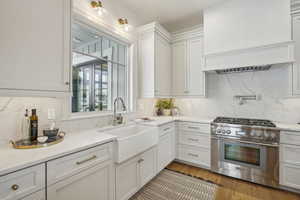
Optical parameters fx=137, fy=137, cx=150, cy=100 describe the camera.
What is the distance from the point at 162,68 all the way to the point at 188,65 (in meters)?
0.58

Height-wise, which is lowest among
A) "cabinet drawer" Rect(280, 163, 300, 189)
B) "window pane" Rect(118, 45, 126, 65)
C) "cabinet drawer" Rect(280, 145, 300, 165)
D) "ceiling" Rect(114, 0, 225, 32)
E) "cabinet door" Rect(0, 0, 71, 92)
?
"cabinet drawer" Rect(280, 163, 300, 189)

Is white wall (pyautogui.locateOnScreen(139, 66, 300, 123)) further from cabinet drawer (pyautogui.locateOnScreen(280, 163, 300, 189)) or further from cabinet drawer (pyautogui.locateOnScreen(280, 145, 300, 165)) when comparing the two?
cabinet drawer (pyautogui.locateOnScreen(280, 163, 300, 189))

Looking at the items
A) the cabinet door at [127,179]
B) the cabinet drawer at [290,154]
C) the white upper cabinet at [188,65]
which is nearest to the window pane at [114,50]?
the white upper cabinet at [188,65]

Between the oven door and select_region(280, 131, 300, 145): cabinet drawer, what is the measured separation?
0.15 meters

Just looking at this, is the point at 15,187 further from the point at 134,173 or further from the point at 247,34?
the point at 247,34

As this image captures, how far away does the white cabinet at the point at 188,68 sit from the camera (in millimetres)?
2777

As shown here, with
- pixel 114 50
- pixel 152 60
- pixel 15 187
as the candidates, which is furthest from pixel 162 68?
pixel 15 187

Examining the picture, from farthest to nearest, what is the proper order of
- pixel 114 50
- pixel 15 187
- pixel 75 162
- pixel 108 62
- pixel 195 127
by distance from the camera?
pixel 195 127 < pixel 114 50 < pixel 108 62 < pixel 75 162 < pixel 15 187

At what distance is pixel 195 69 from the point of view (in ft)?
9.29

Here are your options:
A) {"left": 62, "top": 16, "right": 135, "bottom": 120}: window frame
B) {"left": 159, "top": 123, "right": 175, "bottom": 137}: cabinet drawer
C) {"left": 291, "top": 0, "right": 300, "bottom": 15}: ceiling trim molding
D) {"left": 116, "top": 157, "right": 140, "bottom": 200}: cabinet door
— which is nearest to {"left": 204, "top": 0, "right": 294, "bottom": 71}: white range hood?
{"left": 291, "top": 0, "right": 300, "bottom": 15}: ceiling trim molding

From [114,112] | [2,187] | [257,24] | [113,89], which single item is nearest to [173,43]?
[257,24]

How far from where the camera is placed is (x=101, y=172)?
1.33 m

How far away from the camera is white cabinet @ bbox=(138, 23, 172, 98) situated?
258 centimetres

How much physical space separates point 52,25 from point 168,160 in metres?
2.52
